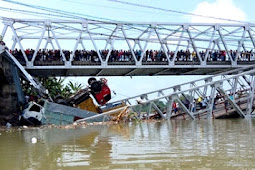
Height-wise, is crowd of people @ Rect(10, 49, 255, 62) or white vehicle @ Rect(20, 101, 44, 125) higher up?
crowd of people @ Rect(10, 49, 255, 62)

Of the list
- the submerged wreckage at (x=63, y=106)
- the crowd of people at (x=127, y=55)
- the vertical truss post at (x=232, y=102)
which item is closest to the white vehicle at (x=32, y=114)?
the submerged wreckage at (x=63, y=106)

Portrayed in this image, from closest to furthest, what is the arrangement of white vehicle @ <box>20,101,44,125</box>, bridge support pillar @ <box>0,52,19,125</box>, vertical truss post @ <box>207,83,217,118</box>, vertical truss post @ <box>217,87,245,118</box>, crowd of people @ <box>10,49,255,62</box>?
white vehicle @ <box>20,101,44,125</box> < bridge support pillar @ <box>0,52,19,125</box> < vertical truss post @ <box>217,87,245,118</box> < vertical truss post @ <box>207,83,217,118</box> < crowd of people @ <box>10,49,255,62</box>

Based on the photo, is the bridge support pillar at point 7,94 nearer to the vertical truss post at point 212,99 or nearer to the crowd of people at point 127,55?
the crowd of people at point 127,55

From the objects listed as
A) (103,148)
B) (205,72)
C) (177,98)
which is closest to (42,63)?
(177,98)

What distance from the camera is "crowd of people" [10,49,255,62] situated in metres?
33.1

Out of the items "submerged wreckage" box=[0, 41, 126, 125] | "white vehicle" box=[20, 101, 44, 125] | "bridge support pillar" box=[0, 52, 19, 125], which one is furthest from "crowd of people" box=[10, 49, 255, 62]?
"white vehicle" box=[20, 101, 44, 125]

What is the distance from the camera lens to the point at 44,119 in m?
21.8

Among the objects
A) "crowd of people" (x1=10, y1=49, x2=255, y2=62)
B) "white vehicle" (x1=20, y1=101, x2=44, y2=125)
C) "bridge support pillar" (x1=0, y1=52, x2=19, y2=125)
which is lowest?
"white vehicle" (x1=20, y1=101, x2=44, y2=125)

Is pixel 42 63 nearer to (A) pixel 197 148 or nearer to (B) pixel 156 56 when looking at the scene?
(B) pixel 156 56

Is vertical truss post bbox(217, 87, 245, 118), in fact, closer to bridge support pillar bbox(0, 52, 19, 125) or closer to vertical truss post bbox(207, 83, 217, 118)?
vertical truss post bbox(207, 83, 217, 118)

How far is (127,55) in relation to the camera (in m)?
35.2

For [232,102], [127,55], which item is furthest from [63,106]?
[127,55]

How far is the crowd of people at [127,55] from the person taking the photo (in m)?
33.1

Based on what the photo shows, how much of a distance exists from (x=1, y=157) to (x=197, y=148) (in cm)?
472
